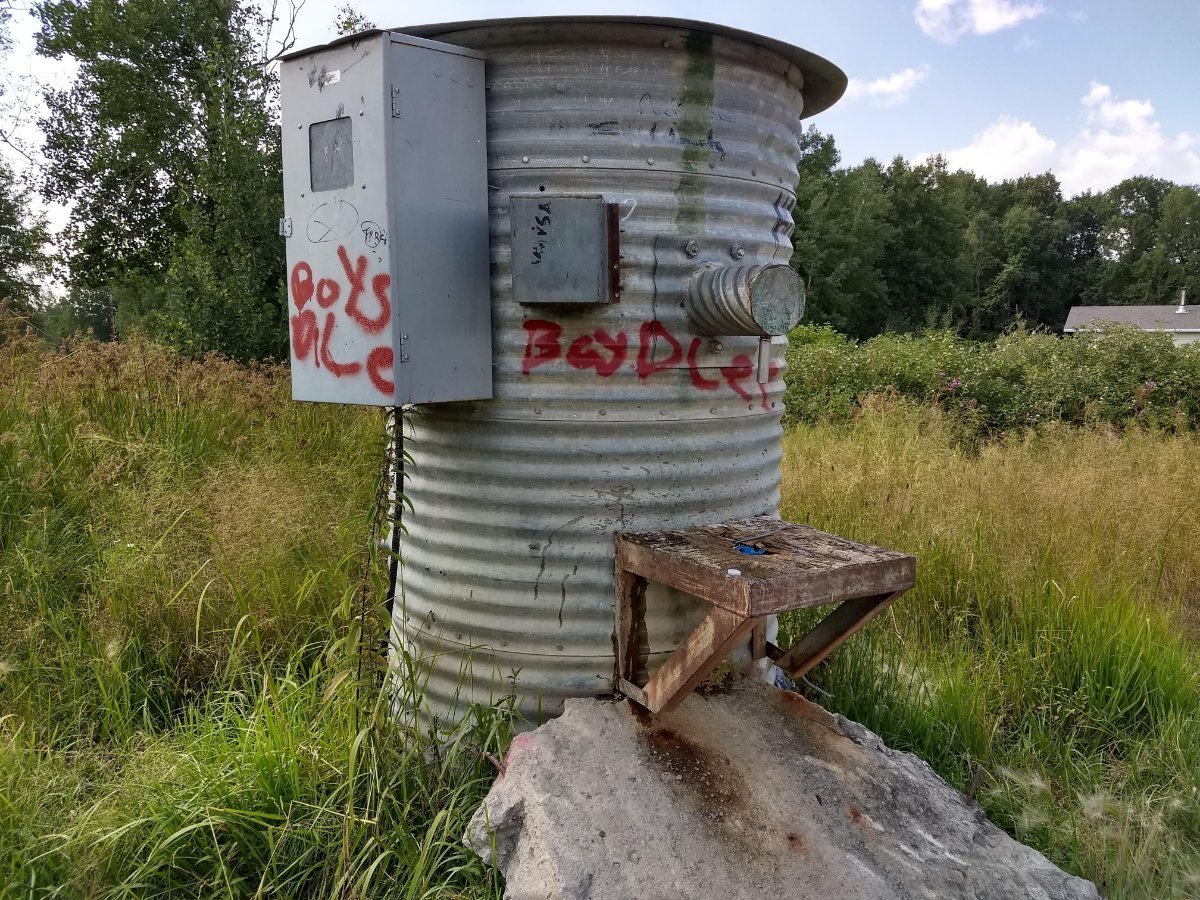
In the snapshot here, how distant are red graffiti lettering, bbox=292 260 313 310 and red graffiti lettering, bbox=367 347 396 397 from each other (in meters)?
0.34

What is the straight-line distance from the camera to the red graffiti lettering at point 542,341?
88.9 inches

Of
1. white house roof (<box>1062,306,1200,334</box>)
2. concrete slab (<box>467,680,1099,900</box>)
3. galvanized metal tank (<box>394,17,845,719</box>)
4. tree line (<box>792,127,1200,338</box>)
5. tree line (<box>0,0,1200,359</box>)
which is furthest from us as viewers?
white house roof (<box>1062,306,1200,334</box>)

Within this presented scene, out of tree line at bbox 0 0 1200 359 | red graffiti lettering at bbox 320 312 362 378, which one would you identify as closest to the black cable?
red graffiti lettering at bbox 320 312 362 378

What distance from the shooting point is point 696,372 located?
7.72ft

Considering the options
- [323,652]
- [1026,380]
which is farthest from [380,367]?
[1026,380]

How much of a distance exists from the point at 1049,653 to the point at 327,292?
9.86ft

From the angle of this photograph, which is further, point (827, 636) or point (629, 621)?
point (827, 636)

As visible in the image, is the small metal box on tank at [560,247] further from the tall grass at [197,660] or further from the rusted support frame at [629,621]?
the tall grass at [197,660]

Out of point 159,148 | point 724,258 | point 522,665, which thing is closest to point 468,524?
point 522,665

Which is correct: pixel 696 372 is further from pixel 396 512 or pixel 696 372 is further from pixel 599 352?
pixel 396 512

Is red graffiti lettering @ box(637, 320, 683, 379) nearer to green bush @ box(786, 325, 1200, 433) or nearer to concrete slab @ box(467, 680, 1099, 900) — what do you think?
concrete slab @ box(467, 680, 1099, 900)

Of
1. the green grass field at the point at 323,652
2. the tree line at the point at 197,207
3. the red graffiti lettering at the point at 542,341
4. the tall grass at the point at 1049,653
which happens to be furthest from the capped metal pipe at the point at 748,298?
the tree line at the point at 197,207

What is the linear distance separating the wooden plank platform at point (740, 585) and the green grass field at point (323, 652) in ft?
1.60

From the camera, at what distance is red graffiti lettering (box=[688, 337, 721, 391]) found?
2334 millimetres
